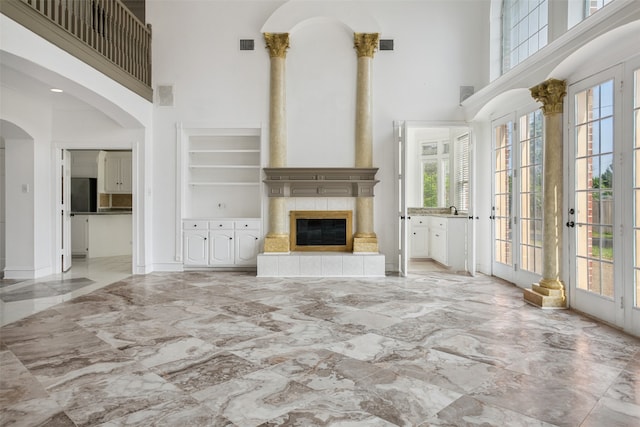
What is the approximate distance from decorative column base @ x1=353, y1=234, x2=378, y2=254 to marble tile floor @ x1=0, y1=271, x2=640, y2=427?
1.77 metres

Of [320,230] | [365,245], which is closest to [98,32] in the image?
[320,230]

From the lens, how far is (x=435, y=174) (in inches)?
344

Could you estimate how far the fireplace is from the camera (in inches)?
266

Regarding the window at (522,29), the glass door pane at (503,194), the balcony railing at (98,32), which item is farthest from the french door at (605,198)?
the balcony railing at (98,32)

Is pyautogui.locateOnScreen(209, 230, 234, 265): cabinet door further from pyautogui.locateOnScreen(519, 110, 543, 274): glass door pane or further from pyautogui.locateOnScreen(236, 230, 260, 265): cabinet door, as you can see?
pyautogui.locateOnScreen(519, 110, 543, 274): glass door pane

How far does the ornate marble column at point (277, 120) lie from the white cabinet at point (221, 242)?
1.19 ft

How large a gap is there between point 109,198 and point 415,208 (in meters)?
7.01

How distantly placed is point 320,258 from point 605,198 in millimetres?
3773

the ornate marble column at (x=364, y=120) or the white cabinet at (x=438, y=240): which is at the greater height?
the ornate marble column at (x=364, y=120)

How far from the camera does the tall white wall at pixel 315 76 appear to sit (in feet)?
22.0

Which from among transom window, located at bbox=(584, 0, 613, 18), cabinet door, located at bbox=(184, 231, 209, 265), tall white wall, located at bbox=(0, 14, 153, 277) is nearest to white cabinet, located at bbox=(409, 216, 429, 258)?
cabinet door, located at bbox=(184, 231, 209, 265)

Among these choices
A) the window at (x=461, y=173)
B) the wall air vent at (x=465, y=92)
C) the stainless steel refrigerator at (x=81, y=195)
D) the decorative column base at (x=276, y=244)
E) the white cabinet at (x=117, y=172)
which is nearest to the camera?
the decorative column base at (x=276, y=244)

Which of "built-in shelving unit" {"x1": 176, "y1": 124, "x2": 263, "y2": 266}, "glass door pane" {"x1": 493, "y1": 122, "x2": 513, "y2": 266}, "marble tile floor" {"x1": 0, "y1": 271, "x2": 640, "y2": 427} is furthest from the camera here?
"built-in shelving unit" {"x1": 176, "y1": 124, "x2": 263, "y2": 266}

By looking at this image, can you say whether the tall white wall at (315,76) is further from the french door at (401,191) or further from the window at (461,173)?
the window at (461,173)
